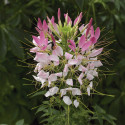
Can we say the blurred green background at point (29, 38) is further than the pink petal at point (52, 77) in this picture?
Yes

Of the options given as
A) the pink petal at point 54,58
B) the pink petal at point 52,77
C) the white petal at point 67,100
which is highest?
the pink petal at point 54,58

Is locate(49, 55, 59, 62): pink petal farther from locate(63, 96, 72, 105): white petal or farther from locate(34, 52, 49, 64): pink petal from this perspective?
locate(63, 96, 72, 105): white petal

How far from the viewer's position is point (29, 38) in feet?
4.24

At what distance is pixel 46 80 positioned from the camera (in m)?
0.99

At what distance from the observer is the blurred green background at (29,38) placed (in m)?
1.39

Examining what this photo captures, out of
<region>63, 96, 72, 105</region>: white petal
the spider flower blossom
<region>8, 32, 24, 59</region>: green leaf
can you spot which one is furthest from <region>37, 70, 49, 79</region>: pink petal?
<region>8, 32, 24, 59</region>: green leaf

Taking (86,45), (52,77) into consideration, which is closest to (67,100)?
(52,77)

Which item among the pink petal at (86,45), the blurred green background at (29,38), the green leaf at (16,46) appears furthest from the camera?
the blurred green background at (29,38)

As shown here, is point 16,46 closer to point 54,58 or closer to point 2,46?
point 2,46

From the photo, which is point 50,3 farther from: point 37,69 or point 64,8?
point 37,69

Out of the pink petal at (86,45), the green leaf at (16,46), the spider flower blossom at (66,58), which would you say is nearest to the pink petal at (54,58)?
the spider flower blossom at (66,58)

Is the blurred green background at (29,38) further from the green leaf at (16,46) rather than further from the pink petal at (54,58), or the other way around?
the pink petal at (54,58)

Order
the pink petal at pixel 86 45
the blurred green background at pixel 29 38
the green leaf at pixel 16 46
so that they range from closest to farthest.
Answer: the pink petal at pixel 86 45, the green leaf at pixel 16 46, the blurred green background at pixel 29 38

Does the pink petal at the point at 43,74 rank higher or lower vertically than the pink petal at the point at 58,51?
lower
